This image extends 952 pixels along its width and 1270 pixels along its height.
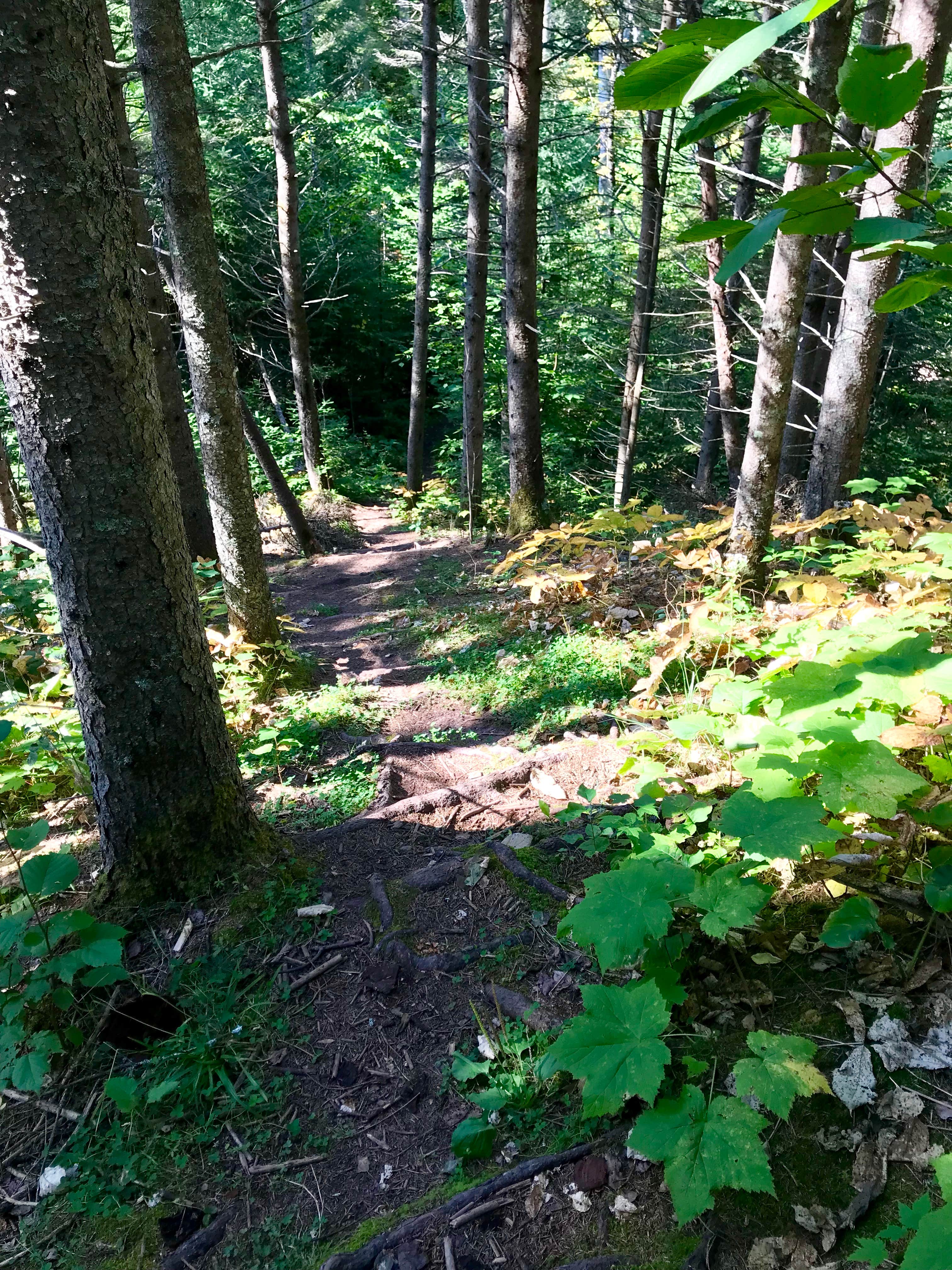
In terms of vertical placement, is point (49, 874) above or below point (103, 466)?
below

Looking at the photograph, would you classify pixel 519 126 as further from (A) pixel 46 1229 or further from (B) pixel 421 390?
(A) pixel 46 1229

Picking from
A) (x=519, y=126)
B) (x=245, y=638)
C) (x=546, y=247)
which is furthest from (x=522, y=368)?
(x=546, y=247)

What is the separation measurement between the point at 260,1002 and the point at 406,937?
563mm

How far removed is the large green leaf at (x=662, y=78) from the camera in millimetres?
858

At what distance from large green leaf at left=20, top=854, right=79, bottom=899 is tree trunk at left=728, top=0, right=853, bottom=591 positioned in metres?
4.23

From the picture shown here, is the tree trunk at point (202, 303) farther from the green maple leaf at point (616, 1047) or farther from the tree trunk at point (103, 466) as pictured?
the green maple leaf at point (616, 1047)

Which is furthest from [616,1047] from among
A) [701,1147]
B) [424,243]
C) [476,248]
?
[424,243]

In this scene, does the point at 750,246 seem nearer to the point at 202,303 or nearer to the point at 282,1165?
the point at 282,1165

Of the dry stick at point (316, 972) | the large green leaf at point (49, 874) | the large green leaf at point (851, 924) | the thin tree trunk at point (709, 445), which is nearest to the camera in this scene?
the large green leaf at point (851, 924)

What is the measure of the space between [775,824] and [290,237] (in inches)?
535

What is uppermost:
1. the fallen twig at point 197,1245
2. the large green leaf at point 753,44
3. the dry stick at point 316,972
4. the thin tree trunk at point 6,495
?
the large green leaf at point 753,44

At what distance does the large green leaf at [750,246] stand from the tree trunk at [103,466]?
7.62 ft

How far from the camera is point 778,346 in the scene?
485 centimetres

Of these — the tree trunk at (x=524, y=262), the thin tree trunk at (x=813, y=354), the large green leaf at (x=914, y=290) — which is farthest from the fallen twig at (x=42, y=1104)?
the thin tree trunk at (x=813, y=354)
